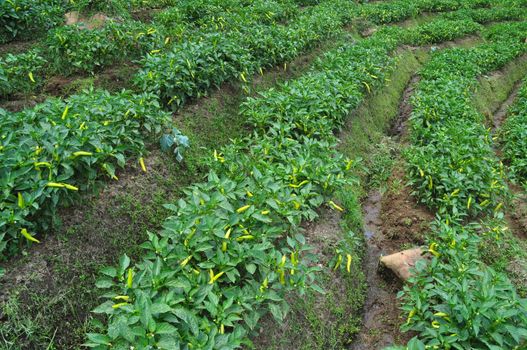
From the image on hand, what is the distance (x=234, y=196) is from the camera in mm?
3883

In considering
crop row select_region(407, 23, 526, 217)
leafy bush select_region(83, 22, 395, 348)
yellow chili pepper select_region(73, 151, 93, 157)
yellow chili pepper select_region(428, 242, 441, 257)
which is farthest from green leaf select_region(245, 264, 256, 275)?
crop row select_region(407, 23, 526, 217)

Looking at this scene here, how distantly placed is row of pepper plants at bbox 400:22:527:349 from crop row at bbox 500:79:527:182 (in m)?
0.71

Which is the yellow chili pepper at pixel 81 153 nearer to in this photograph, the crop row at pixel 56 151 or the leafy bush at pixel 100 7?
the crop row at pixel 56 151

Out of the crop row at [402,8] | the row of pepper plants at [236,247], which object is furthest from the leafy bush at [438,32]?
the row of pepper plants at [236,247]

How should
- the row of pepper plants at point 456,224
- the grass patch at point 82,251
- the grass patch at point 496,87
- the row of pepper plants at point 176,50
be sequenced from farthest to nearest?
the grass patch at point 496,87 < the row of pepper plants at point 176,50 < the row of pepper plants at point 456,224 < the grass patch at point 82,251

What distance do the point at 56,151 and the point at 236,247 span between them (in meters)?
1.80

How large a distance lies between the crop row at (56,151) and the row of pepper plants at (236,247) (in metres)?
0.81

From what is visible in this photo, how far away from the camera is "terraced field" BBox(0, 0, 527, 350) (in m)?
3.13

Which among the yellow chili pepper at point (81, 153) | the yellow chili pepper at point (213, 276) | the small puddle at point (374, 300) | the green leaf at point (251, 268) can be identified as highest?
the yellow chili pepper at point (81, 153)

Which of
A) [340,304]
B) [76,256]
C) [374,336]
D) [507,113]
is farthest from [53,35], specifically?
[507,113]

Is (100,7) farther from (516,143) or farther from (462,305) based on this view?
(516,143)

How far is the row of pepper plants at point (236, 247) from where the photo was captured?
278cm

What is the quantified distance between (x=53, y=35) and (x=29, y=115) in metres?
2.50

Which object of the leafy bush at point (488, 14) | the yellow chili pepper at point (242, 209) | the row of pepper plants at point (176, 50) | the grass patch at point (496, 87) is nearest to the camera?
the yellow chili pepper at point (242, 209)
